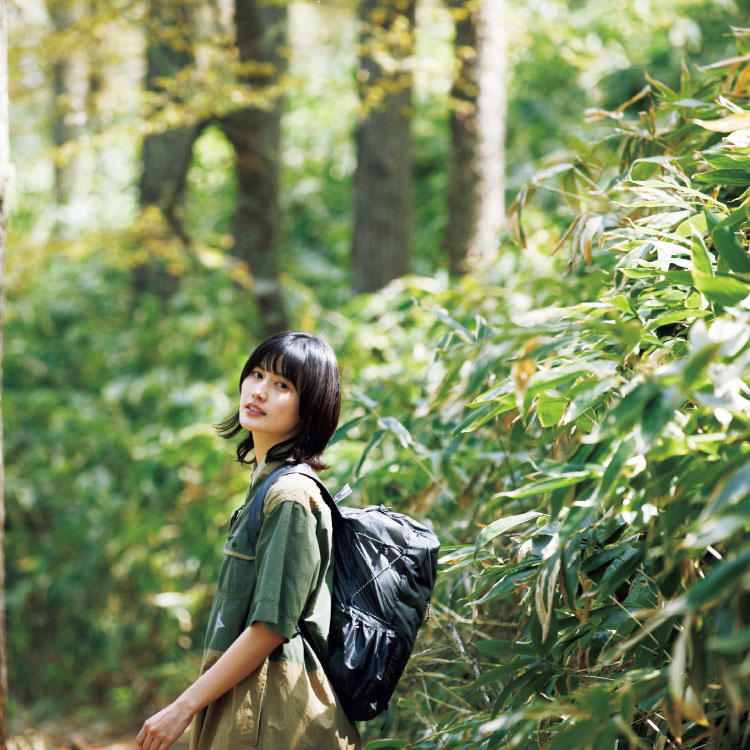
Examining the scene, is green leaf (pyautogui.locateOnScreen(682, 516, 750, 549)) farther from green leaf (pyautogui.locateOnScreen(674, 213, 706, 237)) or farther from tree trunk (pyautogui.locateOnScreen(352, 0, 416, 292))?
tree trunk (pyautogui.locateOnScreen(352, 0, 416, 292))

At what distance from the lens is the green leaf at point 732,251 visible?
1646mm

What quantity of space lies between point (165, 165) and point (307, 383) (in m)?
5.76

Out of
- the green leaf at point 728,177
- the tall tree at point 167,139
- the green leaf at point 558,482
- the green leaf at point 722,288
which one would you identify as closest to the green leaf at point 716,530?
the green leaf at point 558,482

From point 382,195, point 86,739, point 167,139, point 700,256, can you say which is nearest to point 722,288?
point 700,256

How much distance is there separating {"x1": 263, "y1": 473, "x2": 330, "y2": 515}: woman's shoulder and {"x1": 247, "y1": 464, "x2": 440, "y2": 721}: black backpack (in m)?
0.02

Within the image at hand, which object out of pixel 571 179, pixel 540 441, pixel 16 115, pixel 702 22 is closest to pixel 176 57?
pixel 702 22

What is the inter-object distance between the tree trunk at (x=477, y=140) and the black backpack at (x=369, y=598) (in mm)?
3696

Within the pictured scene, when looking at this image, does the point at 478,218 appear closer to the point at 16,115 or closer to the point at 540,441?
the point at 540,441

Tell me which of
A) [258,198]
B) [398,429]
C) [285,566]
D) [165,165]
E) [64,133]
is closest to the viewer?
[285,566]

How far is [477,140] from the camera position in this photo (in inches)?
217

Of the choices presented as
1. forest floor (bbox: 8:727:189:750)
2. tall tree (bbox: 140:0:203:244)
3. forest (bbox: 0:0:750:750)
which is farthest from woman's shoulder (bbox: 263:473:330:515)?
tall tree (bbox: 140:0:203:244)

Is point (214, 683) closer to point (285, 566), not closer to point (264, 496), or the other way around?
point (285, 566)

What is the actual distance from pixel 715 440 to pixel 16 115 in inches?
642

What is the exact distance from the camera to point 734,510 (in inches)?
46.8
